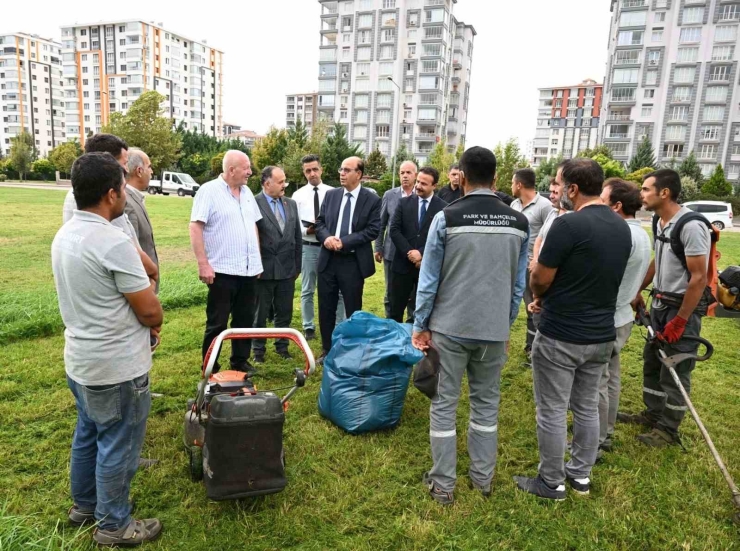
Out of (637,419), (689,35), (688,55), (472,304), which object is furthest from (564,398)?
(689,35)

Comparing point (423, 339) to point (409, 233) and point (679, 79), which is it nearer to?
point (409, 233)

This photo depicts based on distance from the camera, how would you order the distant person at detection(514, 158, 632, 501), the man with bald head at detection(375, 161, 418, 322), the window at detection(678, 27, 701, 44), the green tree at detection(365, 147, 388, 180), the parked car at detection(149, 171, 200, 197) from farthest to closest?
1. the window at detection(678, 27, 701, 44)
2. the green tree at detection(365, 147, 388, 180)
3. the parked car at detection(149, 171, 200, 197)
4. the man with bald head at detection(375, 161, 418, 322)
5. the distant person at detection(514, 158, 632, 501)

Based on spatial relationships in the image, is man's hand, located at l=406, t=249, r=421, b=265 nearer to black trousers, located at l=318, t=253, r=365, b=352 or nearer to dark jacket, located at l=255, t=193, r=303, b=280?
black trousers, located at l=318, t=253, r=365, b=352

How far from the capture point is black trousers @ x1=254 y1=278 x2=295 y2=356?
5.04 m

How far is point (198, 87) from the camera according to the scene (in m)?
91.4

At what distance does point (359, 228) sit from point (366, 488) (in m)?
2.51

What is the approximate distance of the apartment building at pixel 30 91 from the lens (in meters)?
85.8

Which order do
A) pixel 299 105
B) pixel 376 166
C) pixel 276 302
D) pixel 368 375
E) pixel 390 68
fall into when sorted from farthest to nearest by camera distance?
pixel 299 105 < pixel 390 68 < pixel 376 166 < pixel 276 302 < pixel 368 375

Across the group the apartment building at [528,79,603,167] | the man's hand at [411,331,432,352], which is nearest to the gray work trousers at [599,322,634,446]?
the man's hand at [411,331,432,352]

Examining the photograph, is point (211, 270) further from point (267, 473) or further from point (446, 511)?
point (446, 511)

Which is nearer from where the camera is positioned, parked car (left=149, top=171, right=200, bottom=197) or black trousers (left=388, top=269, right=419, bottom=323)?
black trousers (left=388, top=269, right=419, bottom=323)

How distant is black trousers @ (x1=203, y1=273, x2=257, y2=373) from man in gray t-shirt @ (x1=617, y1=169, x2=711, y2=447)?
10.6 ft

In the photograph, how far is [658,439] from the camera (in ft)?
11.9

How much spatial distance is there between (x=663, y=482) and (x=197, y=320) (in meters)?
5.18
